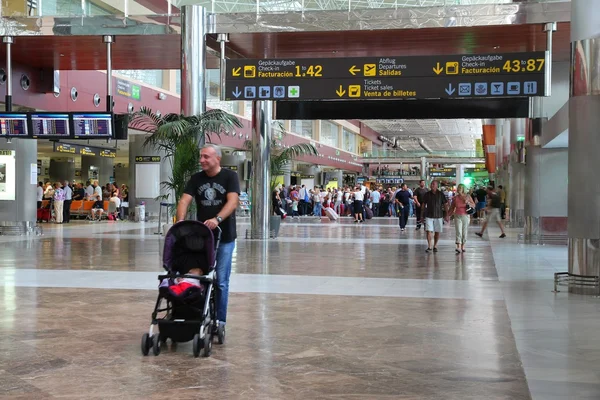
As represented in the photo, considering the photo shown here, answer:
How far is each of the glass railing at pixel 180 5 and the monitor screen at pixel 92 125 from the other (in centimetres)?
249

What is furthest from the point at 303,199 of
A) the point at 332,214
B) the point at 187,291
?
the point at 187,291

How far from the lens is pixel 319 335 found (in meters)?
7.53

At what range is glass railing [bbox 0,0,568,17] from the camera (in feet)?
54.0

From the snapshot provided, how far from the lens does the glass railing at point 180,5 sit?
54.0 ft

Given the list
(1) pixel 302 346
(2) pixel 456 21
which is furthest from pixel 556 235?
(1) pixel 302 346

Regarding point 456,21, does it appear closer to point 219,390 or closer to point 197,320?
point 197,320

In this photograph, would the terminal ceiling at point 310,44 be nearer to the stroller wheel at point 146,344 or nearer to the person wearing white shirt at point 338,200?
the stroller wheel at point 146,344

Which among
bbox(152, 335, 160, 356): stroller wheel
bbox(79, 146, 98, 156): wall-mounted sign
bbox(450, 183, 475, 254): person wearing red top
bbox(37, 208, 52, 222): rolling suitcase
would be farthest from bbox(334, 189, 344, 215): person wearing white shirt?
Result: bbox(152, 335, 160, 356): stroller wheel

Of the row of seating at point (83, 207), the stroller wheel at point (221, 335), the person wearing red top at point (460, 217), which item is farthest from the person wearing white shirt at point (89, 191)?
the stroller wheel at point (221, 335)

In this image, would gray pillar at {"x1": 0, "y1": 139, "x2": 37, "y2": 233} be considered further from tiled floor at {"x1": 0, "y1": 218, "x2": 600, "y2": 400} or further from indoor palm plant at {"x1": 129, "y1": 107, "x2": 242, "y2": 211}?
tiled floor at {"x1": 0, "y1": 218, "x2": 600, "y2": 400}

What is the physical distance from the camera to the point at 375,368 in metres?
6.17

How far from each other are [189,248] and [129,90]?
888 inches

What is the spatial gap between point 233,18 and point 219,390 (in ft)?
42.0

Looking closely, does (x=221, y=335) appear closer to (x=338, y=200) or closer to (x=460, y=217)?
(x=460, y=217)
